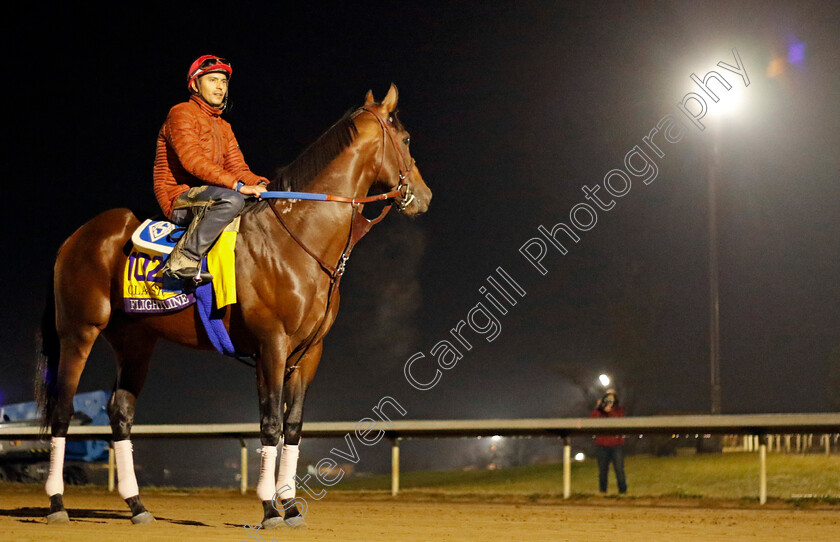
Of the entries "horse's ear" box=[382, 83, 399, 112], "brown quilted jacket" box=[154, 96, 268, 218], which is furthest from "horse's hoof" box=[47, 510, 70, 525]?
"horse's ear" box=[382, 83, 399, 112]

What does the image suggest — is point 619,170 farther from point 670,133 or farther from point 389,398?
point 389,398

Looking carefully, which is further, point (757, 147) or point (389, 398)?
point (757, 147)

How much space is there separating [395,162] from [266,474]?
2376 mm

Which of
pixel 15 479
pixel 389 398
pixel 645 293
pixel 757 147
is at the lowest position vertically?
pixel 15 479

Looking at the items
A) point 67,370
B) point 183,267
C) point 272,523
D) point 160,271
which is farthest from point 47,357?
point 272,523

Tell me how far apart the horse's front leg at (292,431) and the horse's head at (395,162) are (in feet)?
4.08

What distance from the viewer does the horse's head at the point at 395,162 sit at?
6.18 metres

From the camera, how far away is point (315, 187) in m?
6.02

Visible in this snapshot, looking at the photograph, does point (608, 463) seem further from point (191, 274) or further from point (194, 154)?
point (194, 154)

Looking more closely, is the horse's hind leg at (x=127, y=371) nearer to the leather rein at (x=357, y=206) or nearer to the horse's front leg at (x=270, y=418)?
the horse's front leg at (x=270, y=418)

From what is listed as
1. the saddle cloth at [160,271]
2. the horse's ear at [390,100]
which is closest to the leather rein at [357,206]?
the horse's ear at [390,100]

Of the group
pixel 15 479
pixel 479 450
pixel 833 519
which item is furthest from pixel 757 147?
pixel 15 479

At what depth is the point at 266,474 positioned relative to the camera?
19.0ft

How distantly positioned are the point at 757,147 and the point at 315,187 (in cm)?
1313
